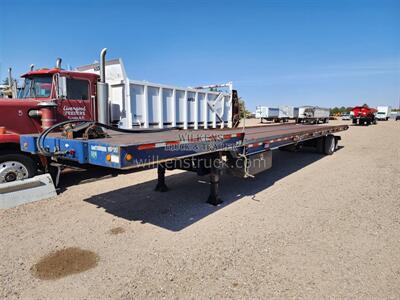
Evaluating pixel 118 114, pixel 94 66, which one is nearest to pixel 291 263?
pixel 118 114

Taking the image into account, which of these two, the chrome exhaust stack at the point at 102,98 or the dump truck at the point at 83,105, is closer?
the dump truck at the point at 83,105

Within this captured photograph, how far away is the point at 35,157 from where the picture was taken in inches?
223

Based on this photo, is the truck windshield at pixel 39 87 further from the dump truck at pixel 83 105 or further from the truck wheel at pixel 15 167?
the truck wheel at pixel 15 167

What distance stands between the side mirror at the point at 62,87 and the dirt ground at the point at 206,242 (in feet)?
6.41

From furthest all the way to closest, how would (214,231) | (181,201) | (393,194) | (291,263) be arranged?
(393,194)
(181,201)
(214,231)
(291,263)

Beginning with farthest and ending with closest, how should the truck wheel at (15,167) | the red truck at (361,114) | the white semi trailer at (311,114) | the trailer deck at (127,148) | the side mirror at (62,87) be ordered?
1. the white semi trailer at (311,114)
2. the red truck at (361,114)
3. the side mirror at (62,87)
4. the truck wheel at (15,167)
5. the trailer deck at (127,148)

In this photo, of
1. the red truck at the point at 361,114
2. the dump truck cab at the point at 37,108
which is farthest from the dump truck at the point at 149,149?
the red truck at the point at 361,114

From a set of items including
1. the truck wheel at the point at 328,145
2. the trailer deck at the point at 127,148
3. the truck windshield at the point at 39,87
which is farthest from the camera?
the truck wheel at the point at 328,145

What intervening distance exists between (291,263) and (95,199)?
3604 millimetres

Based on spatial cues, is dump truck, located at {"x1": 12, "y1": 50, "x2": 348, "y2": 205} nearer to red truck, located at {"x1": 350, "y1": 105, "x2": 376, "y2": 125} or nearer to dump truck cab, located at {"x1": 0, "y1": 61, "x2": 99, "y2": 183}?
dump truck cab, located at {"x1": 0, "y1": 61, "x2": 99, "y2": 183}

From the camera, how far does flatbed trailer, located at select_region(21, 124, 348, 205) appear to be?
294cm

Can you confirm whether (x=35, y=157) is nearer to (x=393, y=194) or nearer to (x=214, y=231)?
(x=214, y=231)

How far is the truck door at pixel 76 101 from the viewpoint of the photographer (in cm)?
646

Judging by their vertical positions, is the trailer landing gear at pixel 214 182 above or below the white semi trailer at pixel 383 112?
below
